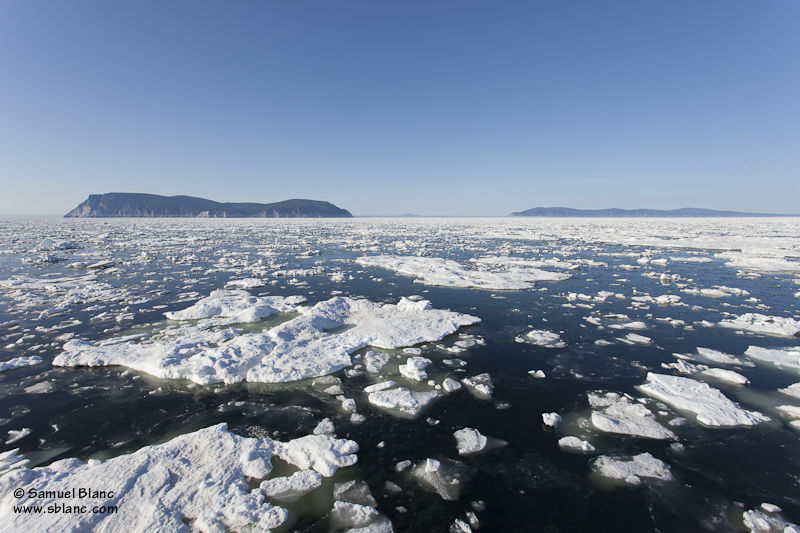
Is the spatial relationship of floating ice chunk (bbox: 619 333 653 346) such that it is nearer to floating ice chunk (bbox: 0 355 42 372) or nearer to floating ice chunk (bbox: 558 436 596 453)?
floating ice chunk (bbox: 558 436 596 453)

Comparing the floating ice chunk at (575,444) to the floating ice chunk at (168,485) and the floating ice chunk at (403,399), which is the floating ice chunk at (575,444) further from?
the floating ice chunk at (168,485)

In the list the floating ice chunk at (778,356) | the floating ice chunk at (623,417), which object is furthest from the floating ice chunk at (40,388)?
the floating ice chunk at (778,356)

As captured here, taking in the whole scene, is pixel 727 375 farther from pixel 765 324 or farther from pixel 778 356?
pixel 765 324

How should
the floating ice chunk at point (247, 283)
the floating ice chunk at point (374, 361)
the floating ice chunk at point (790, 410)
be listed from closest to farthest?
the floating ice chunk at point (790, 410)
the floating ice chunk at point (374, 361)
the floating ice chunk at point (247, 283)

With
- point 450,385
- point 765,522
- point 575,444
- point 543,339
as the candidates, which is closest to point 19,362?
point 450,385

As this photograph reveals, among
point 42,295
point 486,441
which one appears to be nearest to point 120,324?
point 42,295

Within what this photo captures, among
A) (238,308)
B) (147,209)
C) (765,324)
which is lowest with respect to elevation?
(765,324)
